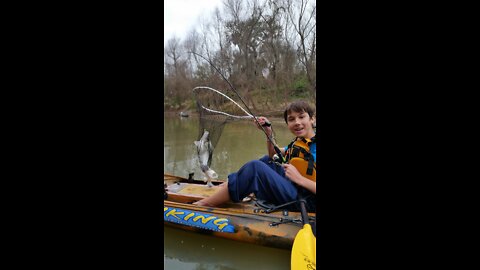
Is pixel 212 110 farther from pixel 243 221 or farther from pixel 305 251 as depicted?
pixel 305 251

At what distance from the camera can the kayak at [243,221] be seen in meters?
1.98

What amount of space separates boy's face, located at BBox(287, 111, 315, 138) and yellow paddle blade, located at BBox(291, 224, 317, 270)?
0.72 metres

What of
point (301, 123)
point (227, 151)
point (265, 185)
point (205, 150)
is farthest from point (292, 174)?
point (227, 151)

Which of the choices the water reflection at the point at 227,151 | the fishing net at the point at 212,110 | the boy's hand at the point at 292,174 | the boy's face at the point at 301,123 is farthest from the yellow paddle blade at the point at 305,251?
the water reflection at the point at 227,151

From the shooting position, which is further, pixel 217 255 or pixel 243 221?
pixel 217 255

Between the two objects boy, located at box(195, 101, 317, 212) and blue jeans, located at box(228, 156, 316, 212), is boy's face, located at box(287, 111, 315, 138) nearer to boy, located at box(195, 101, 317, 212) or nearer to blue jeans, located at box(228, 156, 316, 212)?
boy, located at box(195, 101, 317, 212)

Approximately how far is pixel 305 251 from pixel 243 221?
0.60 meters

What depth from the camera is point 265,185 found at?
6.98 ft
